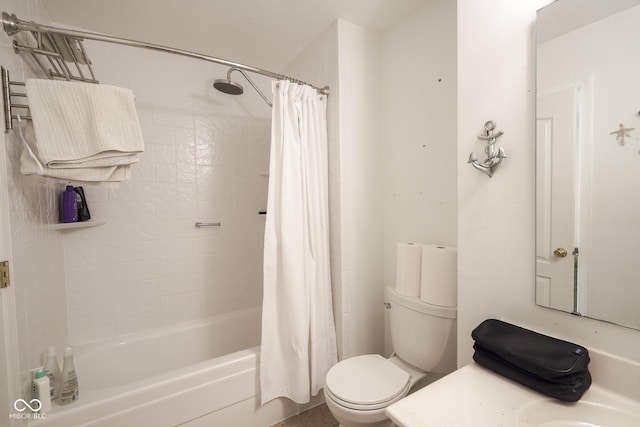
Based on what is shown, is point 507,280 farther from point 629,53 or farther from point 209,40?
point 209,40

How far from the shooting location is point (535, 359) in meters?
0.75

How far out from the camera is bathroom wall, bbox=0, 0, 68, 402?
3.26 feet

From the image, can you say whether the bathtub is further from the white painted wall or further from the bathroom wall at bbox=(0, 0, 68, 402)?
the white painted wall

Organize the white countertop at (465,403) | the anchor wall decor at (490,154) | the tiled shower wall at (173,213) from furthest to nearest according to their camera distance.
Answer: the tiled shower wall at (173,213)
the anchor wall decor at (490,154)
the white countertop at (465,403)

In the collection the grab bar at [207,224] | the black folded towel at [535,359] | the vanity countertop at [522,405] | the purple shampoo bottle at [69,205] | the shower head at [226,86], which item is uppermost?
the shower head at [226,86]

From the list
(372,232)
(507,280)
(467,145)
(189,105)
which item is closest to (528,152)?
(467,145)

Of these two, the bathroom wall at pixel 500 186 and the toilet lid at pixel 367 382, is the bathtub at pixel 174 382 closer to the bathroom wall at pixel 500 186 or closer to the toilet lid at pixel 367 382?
the toilet lid at pixel 367 382

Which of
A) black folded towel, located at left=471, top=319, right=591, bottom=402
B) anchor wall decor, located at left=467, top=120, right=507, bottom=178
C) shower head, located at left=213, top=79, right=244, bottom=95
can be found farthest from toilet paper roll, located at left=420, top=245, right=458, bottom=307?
shower head, located at left=213, top=79, right=244, bottom=95

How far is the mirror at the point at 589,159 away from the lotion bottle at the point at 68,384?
192 cm

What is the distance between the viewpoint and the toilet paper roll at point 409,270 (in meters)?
1.41

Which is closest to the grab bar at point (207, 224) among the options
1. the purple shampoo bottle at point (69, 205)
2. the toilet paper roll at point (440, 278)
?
the purple shampoo bottle at point (69, 205)

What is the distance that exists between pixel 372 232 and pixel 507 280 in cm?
91

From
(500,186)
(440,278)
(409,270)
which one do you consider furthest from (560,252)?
(409,270)

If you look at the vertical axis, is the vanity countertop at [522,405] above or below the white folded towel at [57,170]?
below
